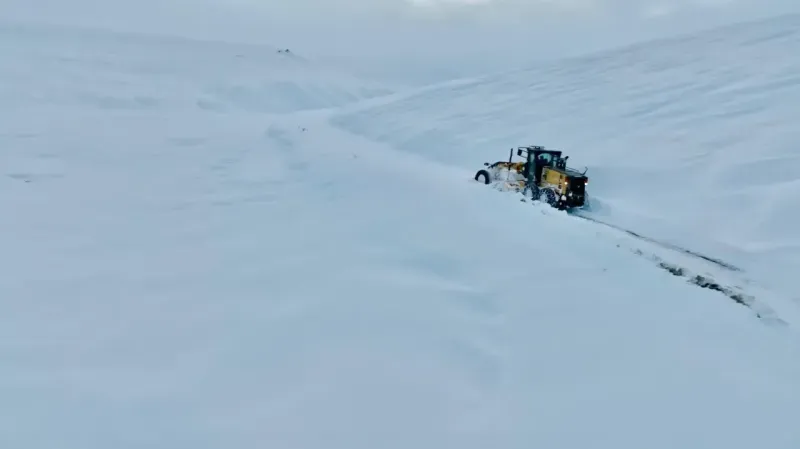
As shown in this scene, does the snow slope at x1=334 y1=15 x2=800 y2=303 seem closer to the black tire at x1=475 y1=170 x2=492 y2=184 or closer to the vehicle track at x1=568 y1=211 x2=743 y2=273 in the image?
the vehicle track at x1=568 y1=211 x2=743 y2=273

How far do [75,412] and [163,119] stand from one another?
2568 cm

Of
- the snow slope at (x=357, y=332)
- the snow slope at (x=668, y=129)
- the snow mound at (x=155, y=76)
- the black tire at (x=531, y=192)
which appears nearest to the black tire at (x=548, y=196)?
the black tire at (x=531, y=192)

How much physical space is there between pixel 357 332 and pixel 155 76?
139 feet

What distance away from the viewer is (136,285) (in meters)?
8.21

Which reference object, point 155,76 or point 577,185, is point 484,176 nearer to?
point 577,185

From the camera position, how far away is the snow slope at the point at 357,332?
5.30 m

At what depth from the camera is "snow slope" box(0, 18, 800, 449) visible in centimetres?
530

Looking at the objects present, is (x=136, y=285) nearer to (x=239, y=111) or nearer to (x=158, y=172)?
(x=158, y=172)

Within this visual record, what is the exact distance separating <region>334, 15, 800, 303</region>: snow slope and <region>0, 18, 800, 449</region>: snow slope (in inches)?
121

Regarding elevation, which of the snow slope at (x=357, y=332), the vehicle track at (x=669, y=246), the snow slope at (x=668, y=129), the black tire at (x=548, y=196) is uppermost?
the snow slope at (x=668, y=129)

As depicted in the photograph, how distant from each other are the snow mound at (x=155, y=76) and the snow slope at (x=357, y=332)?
20.7 m

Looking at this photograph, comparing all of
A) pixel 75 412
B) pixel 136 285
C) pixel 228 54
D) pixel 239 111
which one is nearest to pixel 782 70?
pixel 136 285

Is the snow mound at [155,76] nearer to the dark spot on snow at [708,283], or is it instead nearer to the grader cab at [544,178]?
the grader cab at [544,178]

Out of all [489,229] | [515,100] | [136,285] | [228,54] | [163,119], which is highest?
[228,54]
